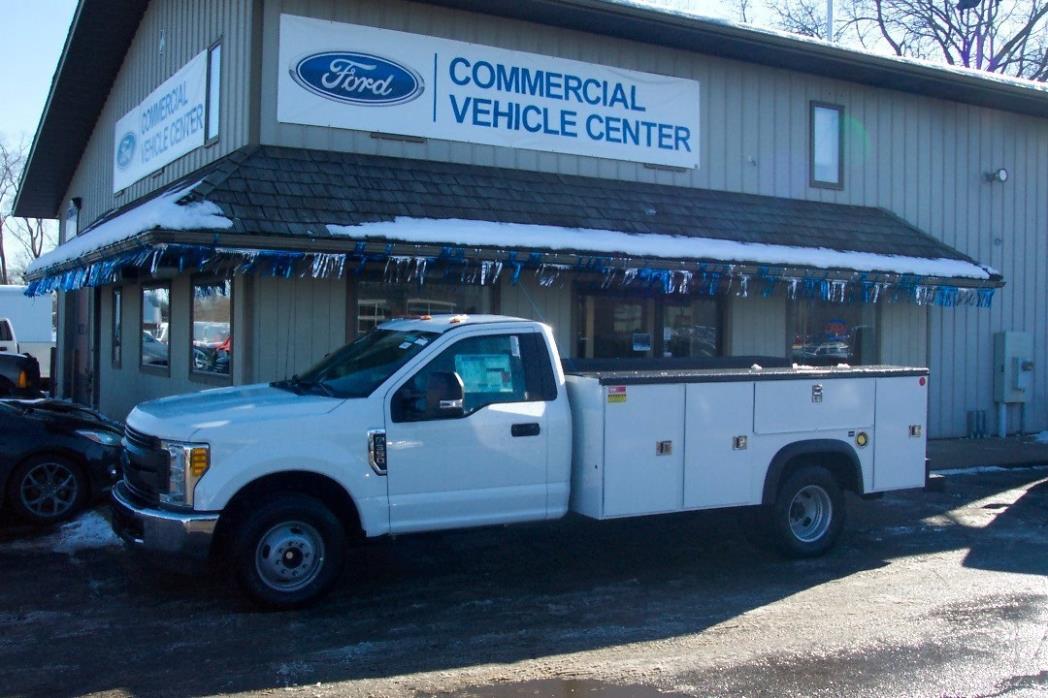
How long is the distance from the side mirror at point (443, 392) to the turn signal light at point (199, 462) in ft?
4.95

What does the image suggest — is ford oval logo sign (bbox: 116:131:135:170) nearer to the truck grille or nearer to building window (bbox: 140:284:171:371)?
building window (bbox: 140:284:171:371)

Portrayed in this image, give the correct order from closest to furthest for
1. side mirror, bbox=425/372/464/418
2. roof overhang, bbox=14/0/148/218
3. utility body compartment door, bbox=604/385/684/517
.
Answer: side mirror, bbox=425/372/464/418
utility body compartment door, bbox=604/385/684/517
roof overhang, bbox=14/0/148/218

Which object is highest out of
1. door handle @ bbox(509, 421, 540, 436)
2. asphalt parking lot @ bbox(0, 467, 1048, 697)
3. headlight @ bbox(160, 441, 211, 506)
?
door handle @ bbox(509, 421, 540, 436)

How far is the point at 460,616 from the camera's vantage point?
22.7 feet

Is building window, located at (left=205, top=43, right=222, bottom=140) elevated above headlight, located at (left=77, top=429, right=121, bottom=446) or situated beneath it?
elevated above

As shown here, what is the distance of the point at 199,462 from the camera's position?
21.6ft

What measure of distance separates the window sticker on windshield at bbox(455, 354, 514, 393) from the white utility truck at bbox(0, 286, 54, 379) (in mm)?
20656

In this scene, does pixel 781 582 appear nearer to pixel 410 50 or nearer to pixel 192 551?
pixel 192 551

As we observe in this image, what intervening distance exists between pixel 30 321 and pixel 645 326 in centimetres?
1839

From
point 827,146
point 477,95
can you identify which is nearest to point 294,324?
point 477,95

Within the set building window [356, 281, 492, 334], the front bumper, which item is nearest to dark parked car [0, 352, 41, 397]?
building window [356, 281, 492, 334]

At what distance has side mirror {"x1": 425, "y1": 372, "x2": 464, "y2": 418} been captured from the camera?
700 cm

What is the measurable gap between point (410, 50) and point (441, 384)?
21.9ft

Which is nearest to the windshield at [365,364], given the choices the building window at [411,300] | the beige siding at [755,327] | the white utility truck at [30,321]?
the building window at [411,300]
